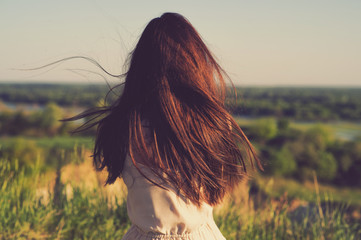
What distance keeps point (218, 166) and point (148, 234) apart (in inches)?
17.1

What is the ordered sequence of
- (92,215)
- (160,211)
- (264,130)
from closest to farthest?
(160,211) → (92,215) → (264,130)

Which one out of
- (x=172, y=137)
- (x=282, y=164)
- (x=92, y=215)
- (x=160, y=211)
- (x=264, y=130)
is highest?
(x=172, y=137)

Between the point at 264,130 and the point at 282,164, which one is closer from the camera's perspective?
the point at 282,164

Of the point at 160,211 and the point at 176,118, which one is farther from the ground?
the point at 176,118

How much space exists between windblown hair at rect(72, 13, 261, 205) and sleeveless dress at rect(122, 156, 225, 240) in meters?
0.04

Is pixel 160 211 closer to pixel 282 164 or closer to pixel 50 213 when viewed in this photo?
pixel 50 213

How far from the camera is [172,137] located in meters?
1.47

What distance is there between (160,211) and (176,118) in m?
0.39

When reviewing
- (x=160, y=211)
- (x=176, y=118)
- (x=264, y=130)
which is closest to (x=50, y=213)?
(x=160, y=211)

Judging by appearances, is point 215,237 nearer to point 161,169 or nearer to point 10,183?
point 161,169

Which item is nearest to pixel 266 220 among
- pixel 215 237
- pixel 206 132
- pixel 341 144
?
pixel 215 237

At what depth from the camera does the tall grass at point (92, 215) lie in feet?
10.4

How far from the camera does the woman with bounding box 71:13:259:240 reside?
1470 mm

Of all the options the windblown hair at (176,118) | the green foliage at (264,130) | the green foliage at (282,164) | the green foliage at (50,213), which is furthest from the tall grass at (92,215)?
the green foliage at (264,130)
